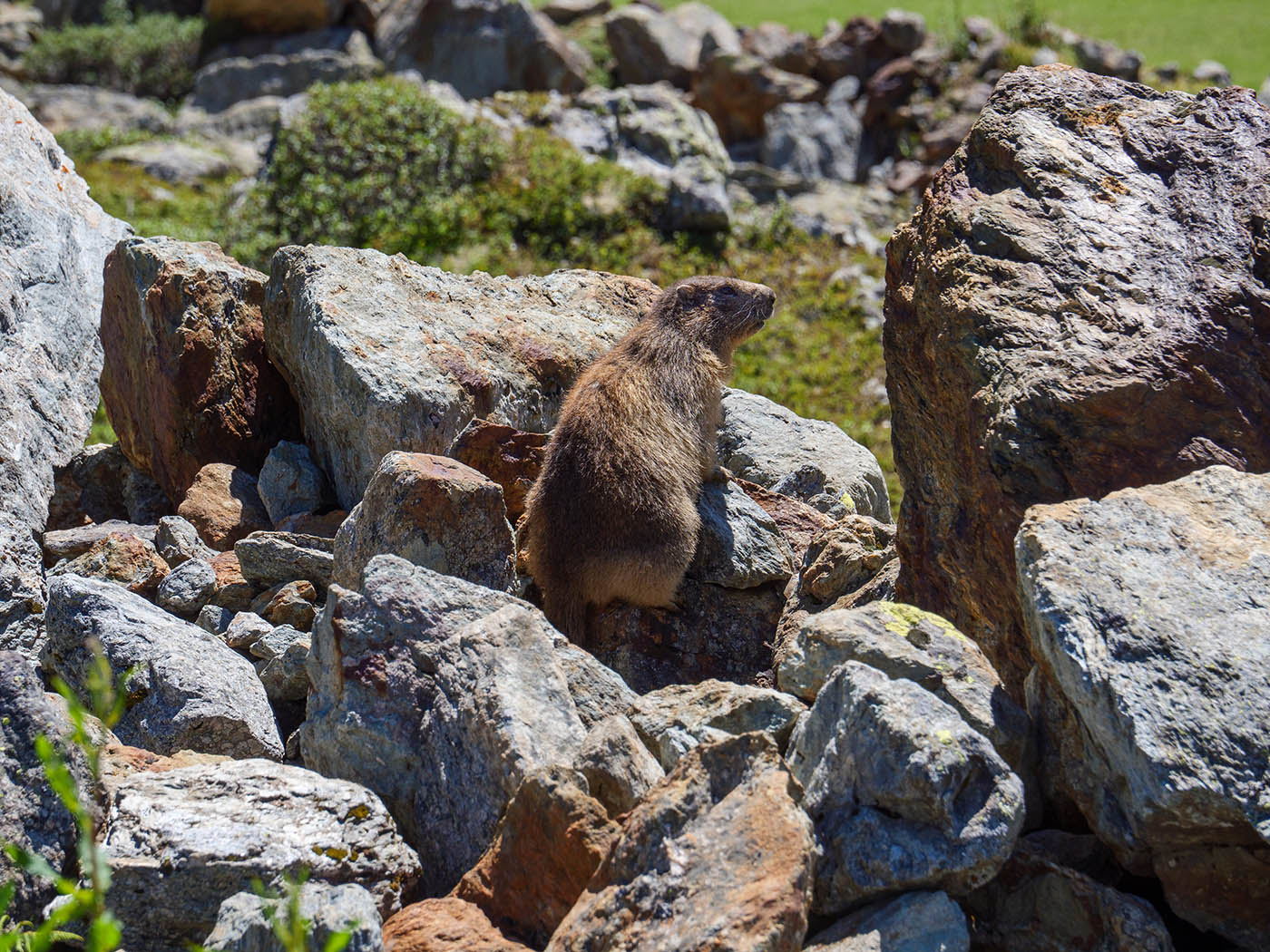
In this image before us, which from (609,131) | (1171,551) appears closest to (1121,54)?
(609,131)

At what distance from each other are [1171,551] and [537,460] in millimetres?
3577

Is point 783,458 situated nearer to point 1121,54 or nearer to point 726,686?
point 726,686

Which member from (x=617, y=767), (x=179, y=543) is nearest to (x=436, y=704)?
(x=617, y=767)

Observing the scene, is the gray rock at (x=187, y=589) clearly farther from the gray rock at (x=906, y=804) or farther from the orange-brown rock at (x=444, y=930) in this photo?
the gray rock at (x=906, y=804)

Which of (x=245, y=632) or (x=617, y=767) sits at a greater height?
(x=617, y=767)

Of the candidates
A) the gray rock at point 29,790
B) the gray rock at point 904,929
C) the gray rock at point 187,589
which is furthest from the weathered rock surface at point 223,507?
the gray rock at point 904,929

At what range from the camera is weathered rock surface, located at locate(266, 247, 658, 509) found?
6.55 metres

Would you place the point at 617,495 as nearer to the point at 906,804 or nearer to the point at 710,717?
the point at 710,717

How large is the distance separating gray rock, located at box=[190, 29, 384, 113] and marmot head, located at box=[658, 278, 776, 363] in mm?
18403

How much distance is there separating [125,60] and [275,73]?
A: 4250 mm

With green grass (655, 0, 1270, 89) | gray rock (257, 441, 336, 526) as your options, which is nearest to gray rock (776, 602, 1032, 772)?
gray rock (257, 441, 336, 526)

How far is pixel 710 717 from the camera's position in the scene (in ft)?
13.8

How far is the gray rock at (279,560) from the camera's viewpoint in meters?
6.16

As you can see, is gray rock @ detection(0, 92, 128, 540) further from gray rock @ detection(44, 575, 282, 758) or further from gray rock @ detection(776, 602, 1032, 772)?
gray rock @ detection(776, 602, 1032, 772)
